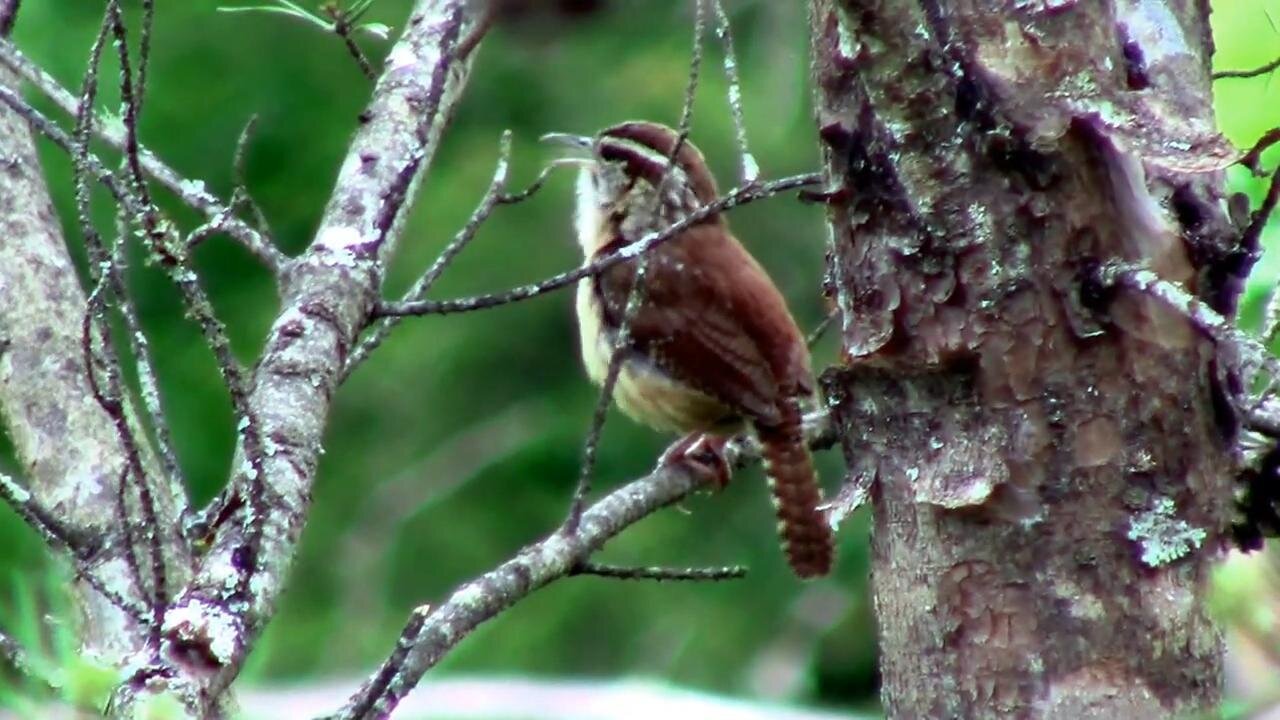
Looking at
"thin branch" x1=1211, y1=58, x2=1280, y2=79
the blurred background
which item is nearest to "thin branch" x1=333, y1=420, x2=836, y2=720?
"thin branch" x1=1211, y1=58, x2=1280, y2=79

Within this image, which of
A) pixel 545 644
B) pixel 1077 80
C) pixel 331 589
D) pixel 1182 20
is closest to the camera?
pixel 1077 80

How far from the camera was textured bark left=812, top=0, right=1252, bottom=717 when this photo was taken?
2201 mm

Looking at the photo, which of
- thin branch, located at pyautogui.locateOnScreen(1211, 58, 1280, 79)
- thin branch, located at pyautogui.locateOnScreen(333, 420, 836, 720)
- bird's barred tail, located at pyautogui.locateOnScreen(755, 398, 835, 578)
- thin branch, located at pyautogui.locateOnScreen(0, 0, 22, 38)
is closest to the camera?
thin branch, located at pyautogui.locateOnScreen(333, 420, 836, 720)

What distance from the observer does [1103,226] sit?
2215 mm

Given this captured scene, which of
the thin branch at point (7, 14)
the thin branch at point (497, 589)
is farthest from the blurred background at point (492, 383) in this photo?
the thin branch at point (7, 14)

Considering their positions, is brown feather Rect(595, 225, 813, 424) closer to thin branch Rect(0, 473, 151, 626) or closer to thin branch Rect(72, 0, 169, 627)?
thin branch Rect(0, 473, 151, 626)

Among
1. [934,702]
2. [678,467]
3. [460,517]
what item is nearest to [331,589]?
[460,517]

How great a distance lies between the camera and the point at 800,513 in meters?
4.34

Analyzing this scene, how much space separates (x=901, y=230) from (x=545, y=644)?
613 cm

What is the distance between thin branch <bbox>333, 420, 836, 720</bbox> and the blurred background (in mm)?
3932

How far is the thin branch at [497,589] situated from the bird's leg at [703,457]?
1.36 ft

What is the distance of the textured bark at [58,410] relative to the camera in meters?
2.73

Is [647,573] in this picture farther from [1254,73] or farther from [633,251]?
[1254,73]

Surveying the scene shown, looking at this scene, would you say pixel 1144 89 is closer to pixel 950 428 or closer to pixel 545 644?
pixel 950 428
